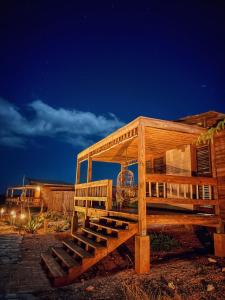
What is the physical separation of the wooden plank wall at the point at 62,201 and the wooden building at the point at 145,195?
10376mm

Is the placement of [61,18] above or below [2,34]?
above

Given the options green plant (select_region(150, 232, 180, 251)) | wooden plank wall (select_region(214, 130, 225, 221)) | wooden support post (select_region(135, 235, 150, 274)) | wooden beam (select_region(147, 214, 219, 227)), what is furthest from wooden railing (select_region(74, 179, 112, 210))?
wooden plank wall (select_region(214, 130, 225, 221))

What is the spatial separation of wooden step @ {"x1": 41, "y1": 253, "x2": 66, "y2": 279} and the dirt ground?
219 mm

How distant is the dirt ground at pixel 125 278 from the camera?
4.12m

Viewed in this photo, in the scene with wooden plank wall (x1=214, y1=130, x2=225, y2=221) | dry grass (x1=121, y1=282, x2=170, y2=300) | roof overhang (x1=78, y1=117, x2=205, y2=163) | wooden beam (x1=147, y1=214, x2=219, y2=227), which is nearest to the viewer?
dry grass (x1=121, y1=282, x2=170, y2=300)

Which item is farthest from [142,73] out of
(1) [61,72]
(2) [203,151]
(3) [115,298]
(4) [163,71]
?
(3) [115,298]

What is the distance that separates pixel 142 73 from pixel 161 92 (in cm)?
3560

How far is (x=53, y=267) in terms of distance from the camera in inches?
209

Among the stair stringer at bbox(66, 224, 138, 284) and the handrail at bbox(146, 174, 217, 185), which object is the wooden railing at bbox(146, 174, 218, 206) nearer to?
the handrail at bbox(146, 174, 217, 185)

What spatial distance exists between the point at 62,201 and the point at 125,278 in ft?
58.5

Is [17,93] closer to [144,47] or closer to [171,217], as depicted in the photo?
[144,47]

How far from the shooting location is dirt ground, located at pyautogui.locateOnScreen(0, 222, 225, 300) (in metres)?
4.12

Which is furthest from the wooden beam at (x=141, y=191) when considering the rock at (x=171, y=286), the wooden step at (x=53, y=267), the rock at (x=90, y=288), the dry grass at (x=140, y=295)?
the wooden step at (x=53, y=267)

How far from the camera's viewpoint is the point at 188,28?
70.1 metres
